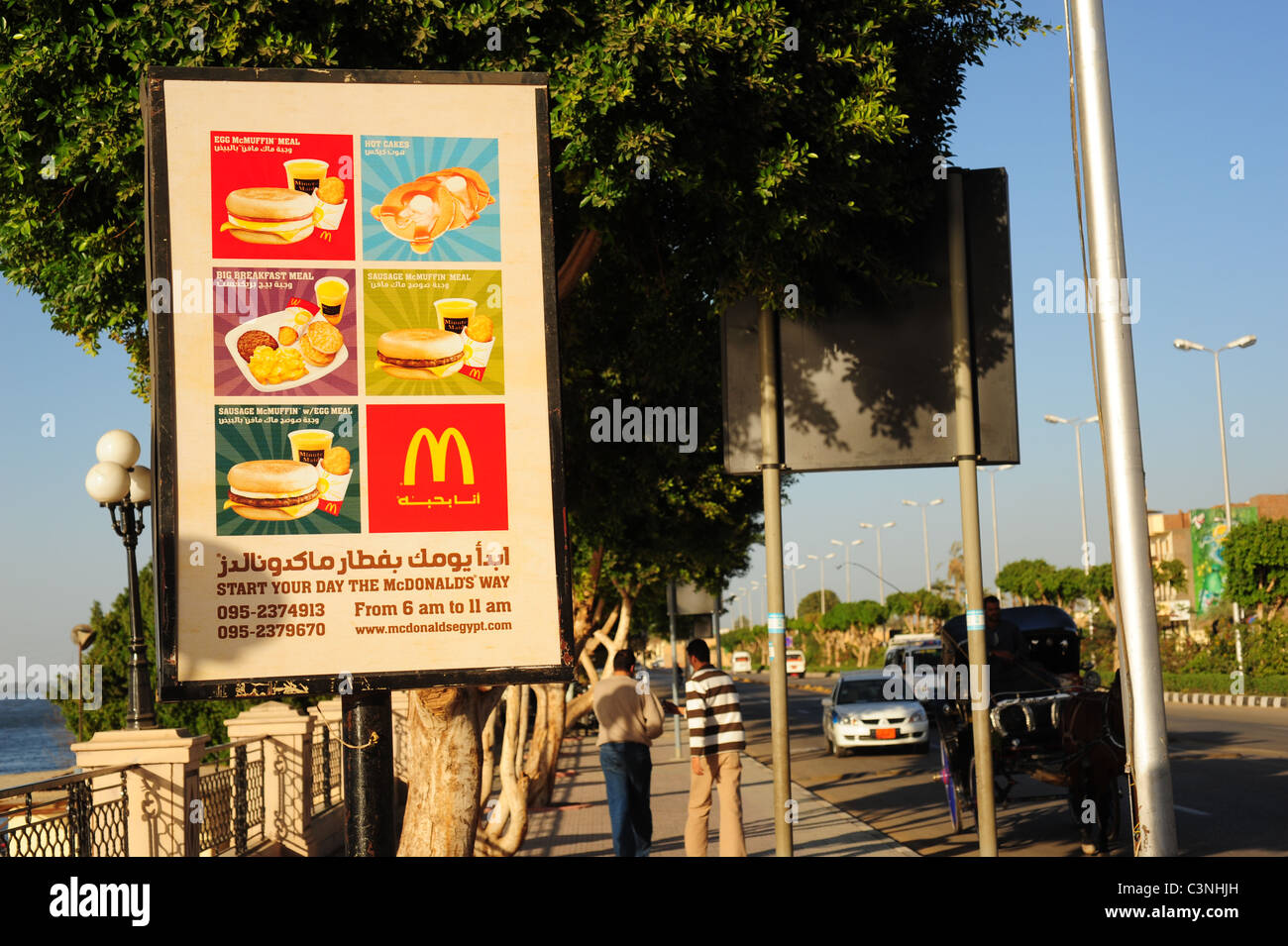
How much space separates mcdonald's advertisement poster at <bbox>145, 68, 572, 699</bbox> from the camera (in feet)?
15.7

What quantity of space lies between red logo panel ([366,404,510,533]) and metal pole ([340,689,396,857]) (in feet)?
2.57

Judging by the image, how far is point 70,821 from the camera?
7.26 metres

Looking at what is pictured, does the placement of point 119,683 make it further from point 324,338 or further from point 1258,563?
point 1258,563

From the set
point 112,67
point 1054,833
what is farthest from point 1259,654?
point 112,67

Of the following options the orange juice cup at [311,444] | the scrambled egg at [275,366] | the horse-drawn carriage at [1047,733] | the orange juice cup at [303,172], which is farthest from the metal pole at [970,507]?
the orange juice cup at [303,172]

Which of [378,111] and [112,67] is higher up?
[112,67]

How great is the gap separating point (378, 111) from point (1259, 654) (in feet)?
140

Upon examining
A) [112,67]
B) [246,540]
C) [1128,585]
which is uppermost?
[112,67]

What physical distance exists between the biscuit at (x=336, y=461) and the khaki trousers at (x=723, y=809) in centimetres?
645

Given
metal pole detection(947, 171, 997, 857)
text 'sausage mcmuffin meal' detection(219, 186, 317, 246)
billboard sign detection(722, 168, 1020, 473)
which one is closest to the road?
metal pole detection(947, 171, 997, 857)

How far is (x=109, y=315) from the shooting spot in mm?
8359

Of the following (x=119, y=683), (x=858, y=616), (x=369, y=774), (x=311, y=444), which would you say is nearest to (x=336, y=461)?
(x=311, y=444)

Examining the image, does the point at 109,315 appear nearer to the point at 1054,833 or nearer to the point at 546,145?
the point at 546,145
